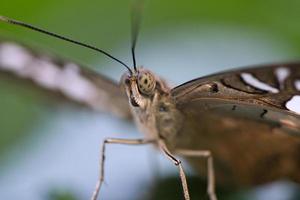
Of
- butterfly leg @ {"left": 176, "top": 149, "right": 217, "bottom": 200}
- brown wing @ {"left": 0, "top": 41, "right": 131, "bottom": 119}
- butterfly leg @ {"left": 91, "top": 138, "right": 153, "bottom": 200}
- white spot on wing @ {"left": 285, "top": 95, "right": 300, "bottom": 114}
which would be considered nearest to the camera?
white spot on wing @ {"left": 285, "top": 95, "right": 300, "bottom": 114}

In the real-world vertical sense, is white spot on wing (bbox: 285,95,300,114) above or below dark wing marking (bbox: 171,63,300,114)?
below

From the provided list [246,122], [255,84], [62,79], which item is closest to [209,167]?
[246,122]

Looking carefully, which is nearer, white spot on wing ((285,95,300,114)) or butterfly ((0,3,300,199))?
white spot on wing ((285,95,300,114))

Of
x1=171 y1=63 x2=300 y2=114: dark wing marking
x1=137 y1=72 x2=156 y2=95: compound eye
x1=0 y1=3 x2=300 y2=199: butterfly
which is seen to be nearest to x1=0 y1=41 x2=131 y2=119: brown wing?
x1=0 y1=3 x2=300 y2=199: butterfly

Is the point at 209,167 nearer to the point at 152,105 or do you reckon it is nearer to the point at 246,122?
the point at 246,122

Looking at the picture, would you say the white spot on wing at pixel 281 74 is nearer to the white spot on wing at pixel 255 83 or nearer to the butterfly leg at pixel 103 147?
the white spot on wing at pixel 255 83

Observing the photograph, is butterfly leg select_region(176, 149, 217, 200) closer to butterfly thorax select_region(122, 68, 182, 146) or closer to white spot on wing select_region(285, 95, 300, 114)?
butterfly thorax select_region(122, 68, 182, 146)

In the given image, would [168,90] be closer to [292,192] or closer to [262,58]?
[292,192]

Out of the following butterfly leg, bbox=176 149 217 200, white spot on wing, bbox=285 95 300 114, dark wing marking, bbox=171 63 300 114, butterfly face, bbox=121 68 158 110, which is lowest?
butterfly leg, bbox=176 149 217 200
